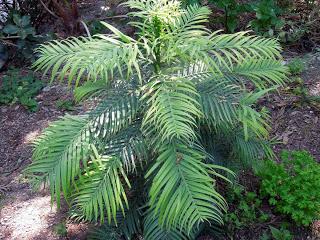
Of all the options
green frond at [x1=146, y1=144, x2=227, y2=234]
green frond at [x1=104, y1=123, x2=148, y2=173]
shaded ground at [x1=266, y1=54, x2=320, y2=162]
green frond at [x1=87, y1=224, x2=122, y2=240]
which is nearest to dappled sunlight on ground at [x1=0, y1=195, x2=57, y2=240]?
green frond at [x1=87, y1=224, x2=122, y2=240]

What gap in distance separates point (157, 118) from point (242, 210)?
1101 mm

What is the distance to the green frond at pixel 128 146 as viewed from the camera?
92.1 inches

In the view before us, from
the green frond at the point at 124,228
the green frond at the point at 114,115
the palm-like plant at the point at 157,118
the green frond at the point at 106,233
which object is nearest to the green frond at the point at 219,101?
the palm-like plant at the point at 157,118

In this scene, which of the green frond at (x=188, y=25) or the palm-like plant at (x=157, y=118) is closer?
the palm-like plant at (x=157, y=118)

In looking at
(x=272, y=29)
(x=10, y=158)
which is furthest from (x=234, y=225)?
(x=272, y=29)

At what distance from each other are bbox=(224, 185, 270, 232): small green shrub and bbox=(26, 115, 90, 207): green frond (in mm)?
1085

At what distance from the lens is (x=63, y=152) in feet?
7.54

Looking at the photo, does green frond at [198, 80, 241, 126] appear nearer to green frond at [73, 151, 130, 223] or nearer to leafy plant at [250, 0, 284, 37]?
green frond at [73, 151, 130, 223]

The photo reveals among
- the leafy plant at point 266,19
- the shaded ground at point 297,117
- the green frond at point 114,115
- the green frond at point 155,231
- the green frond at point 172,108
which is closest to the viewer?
the green frond at point 172,108

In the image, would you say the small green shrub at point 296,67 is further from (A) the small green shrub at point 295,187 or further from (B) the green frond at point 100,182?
(B) the green frond at point 100,182

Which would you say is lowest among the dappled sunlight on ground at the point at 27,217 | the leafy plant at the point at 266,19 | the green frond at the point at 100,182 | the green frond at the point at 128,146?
the dappled sunlight on ground at the point at 27,217

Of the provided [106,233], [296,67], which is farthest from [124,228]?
[296,67]

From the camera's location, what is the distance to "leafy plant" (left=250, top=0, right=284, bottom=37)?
458cm

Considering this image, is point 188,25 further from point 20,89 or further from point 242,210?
point 20,89
